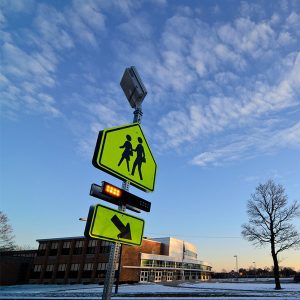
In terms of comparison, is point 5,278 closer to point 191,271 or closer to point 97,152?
point 191,271

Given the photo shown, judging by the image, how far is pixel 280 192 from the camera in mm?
37656

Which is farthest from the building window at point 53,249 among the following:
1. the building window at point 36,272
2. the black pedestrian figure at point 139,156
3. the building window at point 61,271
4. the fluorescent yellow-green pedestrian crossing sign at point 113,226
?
the fluorescent yellow-green pedestrian crossing sign at point 113,226

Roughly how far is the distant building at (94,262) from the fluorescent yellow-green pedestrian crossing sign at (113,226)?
57359 mm

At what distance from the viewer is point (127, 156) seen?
4098 millimetres

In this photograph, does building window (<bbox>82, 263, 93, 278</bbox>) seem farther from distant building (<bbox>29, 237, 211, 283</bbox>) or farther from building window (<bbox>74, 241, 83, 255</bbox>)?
building window (<bbox>74, 241, 83, 255</bbox>)

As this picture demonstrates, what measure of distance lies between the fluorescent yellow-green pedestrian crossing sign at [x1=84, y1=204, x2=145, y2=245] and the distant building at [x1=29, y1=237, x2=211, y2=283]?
188 ft

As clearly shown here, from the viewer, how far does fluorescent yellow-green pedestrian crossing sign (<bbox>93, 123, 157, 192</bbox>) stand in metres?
3.65

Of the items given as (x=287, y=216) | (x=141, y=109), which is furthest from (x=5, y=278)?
(x=141, y=109)

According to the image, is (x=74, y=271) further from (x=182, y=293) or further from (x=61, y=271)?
(x=182, y=293)

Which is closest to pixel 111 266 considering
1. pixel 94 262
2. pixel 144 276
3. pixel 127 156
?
pixel 127 156

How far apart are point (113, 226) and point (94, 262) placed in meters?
63.1

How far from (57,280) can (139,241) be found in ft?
228

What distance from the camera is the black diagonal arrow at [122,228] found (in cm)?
359

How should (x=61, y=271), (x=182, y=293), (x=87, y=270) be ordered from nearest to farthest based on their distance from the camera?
(x=182, y=293), (x=87, y=270), (x=61, y=271)
